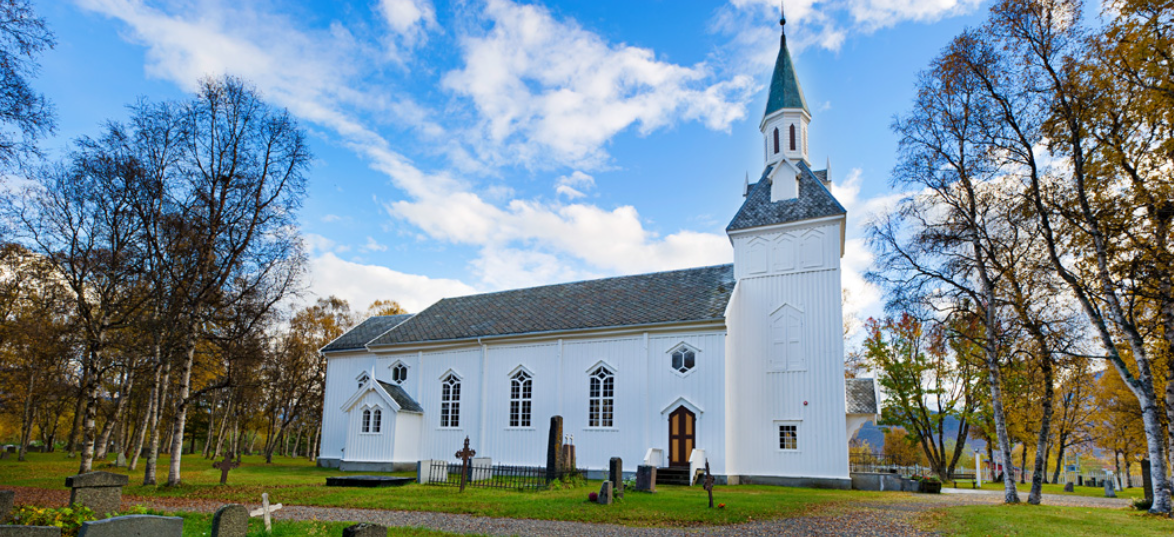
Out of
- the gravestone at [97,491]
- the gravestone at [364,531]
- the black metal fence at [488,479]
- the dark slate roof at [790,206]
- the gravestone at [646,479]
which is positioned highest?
the dark slate roof at [790,206]

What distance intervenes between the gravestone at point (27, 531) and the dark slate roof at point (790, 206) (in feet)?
74.5

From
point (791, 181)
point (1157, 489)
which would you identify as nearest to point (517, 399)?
point (791, 181)

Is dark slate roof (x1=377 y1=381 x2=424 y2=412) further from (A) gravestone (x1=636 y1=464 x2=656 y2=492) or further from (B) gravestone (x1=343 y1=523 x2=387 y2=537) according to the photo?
(B) gravestone (x1=343 y1=523 x2=387 y2=537)

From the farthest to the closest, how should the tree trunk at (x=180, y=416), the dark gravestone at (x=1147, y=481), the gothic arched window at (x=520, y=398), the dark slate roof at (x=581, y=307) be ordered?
1. the gothic arched window at (x=520, y=398)
2. the dark slate roof at (x=581, y=307)
3. the dark gravestone at (x=1147, y=481)
4. the tree trunk at (x=180, y=416)

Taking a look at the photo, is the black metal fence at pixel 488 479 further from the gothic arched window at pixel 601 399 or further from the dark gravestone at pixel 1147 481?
the dark gravestone at pixel 1147 481

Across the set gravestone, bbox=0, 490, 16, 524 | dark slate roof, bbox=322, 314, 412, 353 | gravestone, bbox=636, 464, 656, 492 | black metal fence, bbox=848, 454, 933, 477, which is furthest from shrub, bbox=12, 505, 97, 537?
black metal fence, bbox=848, 454, 933, 477

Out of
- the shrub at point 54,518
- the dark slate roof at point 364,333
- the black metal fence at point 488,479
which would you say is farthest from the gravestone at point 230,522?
the dark slate roof at point 364,333

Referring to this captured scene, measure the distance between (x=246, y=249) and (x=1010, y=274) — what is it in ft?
69.8

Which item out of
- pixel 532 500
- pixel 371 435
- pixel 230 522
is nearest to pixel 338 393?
pixel 371 435

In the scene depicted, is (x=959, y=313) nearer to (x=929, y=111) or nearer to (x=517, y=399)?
(x=929, y=111)

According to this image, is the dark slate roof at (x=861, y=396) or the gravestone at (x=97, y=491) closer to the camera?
the gravestone at (x=97, y=491)

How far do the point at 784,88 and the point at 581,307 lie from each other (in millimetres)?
12895

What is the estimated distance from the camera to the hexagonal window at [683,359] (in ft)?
78.6

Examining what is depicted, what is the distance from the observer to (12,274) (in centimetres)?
2827
